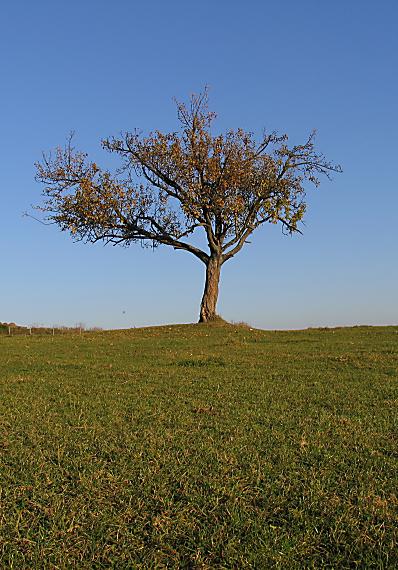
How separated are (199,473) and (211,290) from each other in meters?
32.5

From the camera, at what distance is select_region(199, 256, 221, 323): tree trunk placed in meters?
39.2

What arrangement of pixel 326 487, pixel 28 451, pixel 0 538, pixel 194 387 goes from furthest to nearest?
1. pixel 194 387
2. pixel 28 451
3. pixel 326 487
4. pixel 0 538

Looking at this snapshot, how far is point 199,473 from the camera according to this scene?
6.91 m

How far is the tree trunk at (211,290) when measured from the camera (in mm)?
39250

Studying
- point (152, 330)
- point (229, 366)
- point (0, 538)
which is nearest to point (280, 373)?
point (229, 366)

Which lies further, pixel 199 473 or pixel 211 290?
pixel 211 290

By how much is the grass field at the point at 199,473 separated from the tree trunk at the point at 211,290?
2511 cm

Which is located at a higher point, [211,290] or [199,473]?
[211,290]

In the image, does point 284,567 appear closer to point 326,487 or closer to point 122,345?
point 326,487

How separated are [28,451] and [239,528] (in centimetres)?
346

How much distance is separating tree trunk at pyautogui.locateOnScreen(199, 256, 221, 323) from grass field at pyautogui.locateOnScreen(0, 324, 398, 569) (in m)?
25.1

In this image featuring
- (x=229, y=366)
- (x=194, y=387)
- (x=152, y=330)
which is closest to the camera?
(x=194, y=387)

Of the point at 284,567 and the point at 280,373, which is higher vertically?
the point at 280,373

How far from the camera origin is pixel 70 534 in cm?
548
